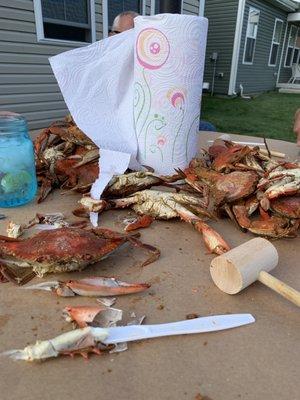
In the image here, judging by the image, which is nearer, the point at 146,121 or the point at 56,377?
the point at 56,377

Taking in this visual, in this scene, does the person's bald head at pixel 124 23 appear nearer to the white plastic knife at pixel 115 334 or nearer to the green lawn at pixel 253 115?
the white plastic knife at pixel 115 334

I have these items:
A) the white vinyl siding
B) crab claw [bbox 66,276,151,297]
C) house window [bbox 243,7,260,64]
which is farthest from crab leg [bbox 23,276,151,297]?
house window [bbox 243,7,260,64]

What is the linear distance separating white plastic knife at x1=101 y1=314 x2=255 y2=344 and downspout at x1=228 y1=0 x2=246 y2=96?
9244 mm

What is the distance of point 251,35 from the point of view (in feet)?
31.3

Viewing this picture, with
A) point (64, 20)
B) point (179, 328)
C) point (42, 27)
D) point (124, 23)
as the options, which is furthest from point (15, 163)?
point (64, 20)

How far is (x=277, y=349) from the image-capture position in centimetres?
61

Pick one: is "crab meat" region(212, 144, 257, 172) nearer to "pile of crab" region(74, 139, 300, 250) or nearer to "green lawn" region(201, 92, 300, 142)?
"pile of crab" region(74, 139, 300, 250)

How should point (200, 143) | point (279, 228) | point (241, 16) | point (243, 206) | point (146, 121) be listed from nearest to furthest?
point (279, 228), point (243, 206), point (146, 121), point (200, 143), point (241, 16)

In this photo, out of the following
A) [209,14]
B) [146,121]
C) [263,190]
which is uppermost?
[209,14]

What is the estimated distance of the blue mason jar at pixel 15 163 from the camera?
3.56ft

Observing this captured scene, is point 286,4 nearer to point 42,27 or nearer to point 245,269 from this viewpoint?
point 42,27

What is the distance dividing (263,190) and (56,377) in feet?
2.49

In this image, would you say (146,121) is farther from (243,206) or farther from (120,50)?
(243,206)

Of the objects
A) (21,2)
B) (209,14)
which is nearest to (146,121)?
(21,2)
